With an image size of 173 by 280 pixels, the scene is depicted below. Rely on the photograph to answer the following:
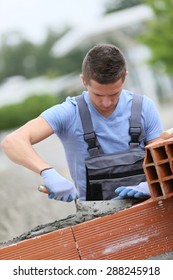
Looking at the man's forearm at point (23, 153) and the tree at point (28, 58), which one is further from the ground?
the tree at point (28, 58)

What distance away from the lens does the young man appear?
12.4ft

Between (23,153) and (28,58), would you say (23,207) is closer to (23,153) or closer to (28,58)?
(23,153)

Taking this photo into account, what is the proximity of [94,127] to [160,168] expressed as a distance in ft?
2.86

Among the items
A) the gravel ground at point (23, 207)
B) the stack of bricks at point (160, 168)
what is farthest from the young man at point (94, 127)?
the gravel ground at point (23, 207)

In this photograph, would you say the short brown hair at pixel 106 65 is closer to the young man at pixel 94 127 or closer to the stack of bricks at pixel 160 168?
the young man at pixel 94 127

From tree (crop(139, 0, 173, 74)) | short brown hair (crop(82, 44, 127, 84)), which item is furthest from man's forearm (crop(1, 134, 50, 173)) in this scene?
tree (crop(139, 0, 173, 74))

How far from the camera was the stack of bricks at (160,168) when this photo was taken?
328 centimetres

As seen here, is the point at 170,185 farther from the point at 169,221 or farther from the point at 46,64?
the point at 46,64

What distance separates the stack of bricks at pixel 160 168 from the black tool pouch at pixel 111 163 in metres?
0.66

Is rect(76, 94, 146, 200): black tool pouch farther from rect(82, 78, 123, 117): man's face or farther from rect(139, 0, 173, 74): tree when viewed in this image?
rect(139, 0, 173, 74): tree

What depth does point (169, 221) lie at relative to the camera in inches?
142

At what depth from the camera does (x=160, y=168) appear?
3305mm
